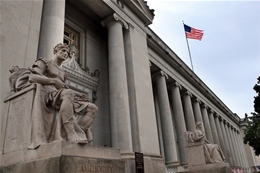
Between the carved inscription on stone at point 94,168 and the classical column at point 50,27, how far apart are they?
6772 millimetres

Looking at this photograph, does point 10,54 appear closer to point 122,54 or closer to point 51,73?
point 51,73

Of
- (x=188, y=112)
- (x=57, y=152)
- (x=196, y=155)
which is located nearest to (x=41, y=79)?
(x=57, y=152)

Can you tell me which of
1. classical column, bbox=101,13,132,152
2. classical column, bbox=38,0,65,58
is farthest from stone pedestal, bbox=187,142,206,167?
classical column, bbox=38,0,65,58

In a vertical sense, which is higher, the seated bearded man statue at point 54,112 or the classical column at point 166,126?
the classical column at point 166,126

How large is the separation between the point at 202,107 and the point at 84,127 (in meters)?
32.6

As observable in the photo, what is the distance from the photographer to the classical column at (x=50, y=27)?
34.7 feet

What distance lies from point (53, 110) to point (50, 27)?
7.00 m

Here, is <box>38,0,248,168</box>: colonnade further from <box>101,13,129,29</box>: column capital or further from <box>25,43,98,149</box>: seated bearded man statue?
<box>25,43,98,149</box>: seated bearded man statue

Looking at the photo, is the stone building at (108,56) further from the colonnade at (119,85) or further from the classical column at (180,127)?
the classical column at (180,127)

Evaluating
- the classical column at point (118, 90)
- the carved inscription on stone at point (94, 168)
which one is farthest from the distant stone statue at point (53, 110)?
the classical column at point (118, 90)

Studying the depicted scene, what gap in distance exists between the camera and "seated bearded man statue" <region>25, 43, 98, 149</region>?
5004 millimetres

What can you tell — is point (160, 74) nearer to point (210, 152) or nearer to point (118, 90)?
point (118, 90)

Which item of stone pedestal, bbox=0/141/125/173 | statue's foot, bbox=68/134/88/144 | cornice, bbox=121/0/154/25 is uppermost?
cornice, bbox=121/0/154/25

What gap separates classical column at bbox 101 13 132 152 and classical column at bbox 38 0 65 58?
201 inches
